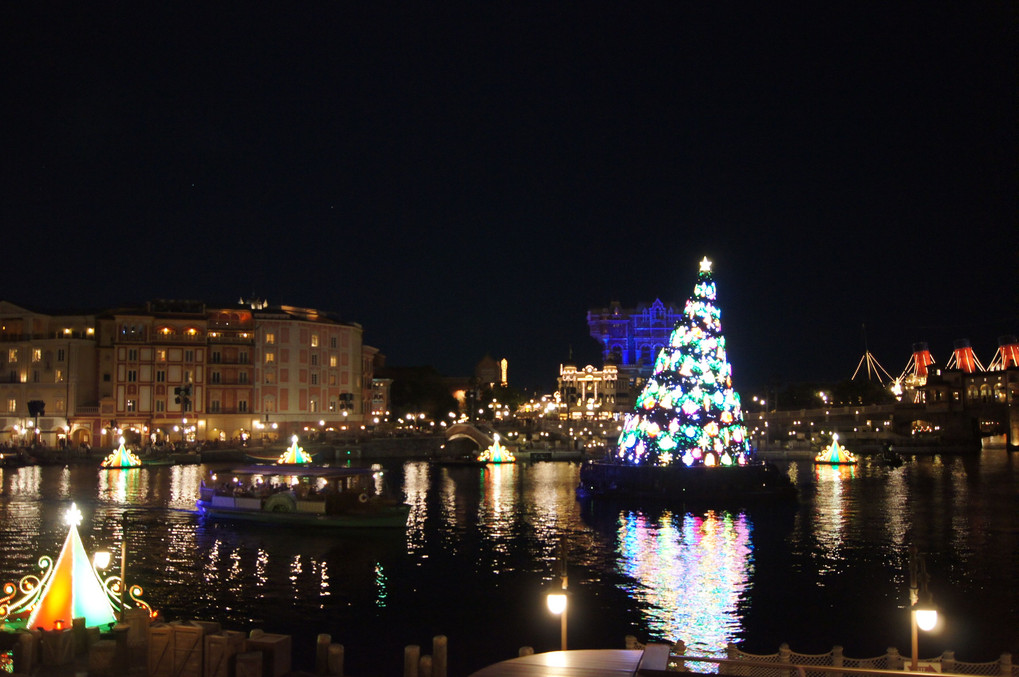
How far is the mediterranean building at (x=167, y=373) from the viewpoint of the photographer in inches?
3597

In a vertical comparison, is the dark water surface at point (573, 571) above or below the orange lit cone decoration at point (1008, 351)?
below

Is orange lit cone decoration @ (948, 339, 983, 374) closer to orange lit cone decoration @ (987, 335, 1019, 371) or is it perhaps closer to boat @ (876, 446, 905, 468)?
orange lit cone decoration @ (987, 335, 1019, 371)

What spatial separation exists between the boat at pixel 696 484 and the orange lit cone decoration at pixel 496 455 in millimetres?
44637

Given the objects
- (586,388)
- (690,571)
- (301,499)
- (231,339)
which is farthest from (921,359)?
(690,571)

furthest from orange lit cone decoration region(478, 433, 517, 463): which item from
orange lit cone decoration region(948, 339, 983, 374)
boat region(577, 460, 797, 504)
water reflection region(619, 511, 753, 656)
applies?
orange lit cone decoration region(948, 339, 983, 374)

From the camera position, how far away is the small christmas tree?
4538cm

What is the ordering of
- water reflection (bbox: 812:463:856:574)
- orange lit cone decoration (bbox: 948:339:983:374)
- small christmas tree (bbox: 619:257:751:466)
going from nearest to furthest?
water reflection (bbox: 812:463:856:574) → small christmas tree (bbox: 619:257:751:466) → orange lit cone decoration (bbox: 948:339:983:374)

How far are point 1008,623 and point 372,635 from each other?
14.4 meters

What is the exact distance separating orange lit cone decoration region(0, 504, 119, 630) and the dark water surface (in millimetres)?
4546

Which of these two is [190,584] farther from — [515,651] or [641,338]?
[641,338]

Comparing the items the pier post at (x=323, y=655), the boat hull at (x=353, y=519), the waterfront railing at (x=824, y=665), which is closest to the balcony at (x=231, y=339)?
the boat hull at (x=353, y=519)

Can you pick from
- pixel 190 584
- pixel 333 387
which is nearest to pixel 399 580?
pixel 190 584

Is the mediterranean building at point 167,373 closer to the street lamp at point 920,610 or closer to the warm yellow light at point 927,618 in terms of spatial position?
the street lamp at point 920,610

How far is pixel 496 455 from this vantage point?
93125 millimetres
